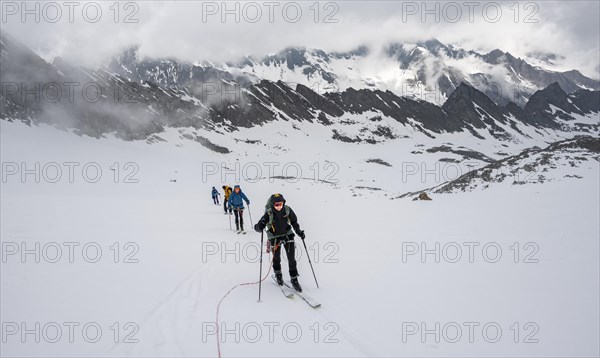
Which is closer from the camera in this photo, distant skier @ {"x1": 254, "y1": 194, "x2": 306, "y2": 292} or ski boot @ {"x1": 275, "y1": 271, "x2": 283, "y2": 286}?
distant skier @ {"x1": 254, "y1": 194, "x2": 306, "y2": 292}

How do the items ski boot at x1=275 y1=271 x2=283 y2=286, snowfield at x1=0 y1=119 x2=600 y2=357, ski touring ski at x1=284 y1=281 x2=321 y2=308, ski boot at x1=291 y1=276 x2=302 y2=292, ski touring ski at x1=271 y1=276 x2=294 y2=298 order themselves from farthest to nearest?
ski boot at x1=275 y1=271 x2=283 y2=286 < ski boot at x1=291 y1=276 x2=302 y2=292 < ski touring ski at x1=271 y1=276 x2=294 y2=298 < ski touring ski at x1=284 y1=281 x2=321 y2=308 < snowfield at x1=0 y1=119 x2=600 y2=357

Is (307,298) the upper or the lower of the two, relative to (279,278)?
lower

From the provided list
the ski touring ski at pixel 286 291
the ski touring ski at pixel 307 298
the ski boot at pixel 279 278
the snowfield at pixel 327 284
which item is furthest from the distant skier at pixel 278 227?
the snowfield at pixel 327 284

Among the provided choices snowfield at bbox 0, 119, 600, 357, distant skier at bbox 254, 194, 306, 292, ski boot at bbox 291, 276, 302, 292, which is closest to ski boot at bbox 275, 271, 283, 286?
distant skier at bbox 254, 194, 306, 292

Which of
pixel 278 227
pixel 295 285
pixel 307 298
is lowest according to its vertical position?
pixel 307 298

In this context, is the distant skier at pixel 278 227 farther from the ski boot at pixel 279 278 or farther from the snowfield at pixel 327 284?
the snowfield at pixel 327 284

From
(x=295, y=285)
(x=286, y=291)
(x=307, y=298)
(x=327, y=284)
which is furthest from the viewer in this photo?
(x=327, y=284)

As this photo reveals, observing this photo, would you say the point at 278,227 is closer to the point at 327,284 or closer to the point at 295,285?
the point at 295,285

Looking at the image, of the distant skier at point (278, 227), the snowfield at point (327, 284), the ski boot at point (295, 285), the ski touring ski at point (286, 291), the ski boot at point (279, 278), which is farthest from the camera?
the ski boot at point (279, 278)

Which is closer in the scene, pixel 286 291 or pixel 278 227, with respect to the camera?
pixel 286 291

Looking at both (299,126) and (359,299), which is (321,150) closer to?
(299,126)

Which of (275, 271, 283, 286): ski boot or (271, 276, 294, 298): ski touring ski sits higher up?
(275, 271, 283, 286): ski boot

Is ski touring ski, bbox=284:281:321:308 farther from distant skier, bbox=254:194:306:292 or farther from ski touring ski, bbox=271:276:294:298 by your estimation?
distant skier, bbox=254:194:306:292

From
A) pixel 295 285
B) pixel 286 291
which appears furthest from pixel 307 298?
pixel 286 291
